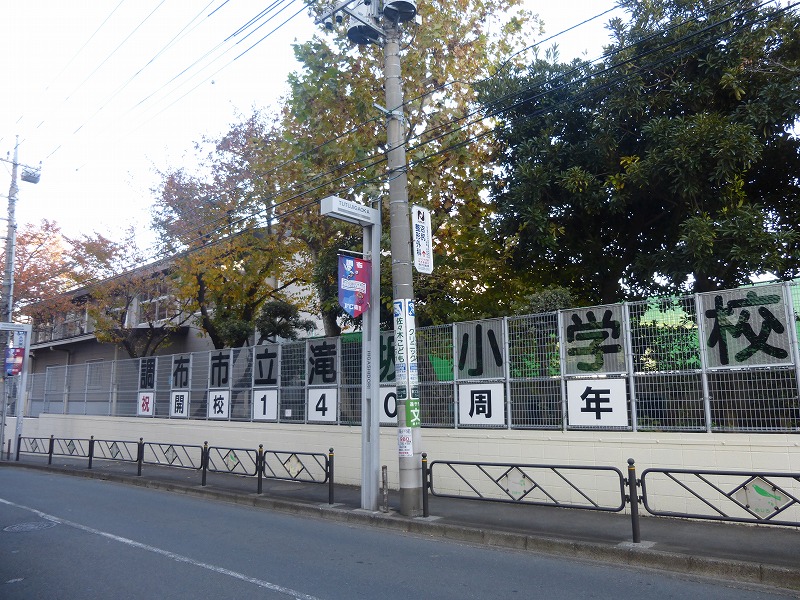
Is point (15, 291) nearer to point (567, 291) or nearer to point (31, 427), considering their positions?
point (31, 427)

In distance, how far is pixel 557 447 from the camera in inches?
437

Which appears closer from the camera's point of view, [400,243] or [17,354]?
[400,243]

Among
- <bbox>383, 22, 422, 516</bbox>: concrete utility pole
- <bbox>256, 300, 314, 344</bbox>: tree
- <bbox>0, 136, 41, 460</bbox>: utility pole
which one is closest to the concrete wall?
<bbox>383, 22, 422, 516</bbox>: concrete utility pole

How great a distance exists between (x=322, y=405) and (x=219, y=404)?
4421 millimetres

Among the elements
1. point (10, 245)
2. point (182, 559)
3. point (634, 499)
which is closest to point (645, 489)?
point (634, 499)

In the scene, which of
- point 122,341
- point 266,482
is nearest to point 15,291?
point 122,341

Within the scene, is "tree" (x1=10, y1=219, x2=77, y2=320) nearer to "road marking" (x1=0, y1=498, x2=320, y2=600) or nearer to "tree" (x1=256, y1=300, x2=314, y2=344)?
"tree" (x1=256, y1=300, x2=314, y2=344)

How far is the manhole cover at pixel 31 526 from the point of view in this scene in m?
9.99

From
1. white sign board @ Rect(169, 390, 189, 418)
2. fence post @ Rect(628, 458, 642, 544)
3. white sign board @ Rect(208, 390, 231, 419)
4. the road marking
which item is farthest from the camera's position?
white sign board @ Rect(169, 390, 189, 418)

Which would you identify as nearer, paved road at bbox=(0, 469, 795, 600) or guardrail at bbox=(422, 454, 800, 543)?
paved road at bbox=(0, 469, 795, 600)

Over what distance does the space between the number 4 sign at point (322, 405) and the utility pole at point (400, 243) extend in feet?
13.8

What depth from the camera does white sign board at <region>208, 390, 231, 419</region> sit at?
18156 mm

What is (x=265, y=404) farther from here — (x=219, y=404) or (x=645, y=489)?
(x=645, y=489)

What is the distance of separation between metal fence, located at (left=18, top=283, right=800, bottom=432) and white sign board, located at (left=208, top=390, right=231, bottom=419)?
5.07ft
